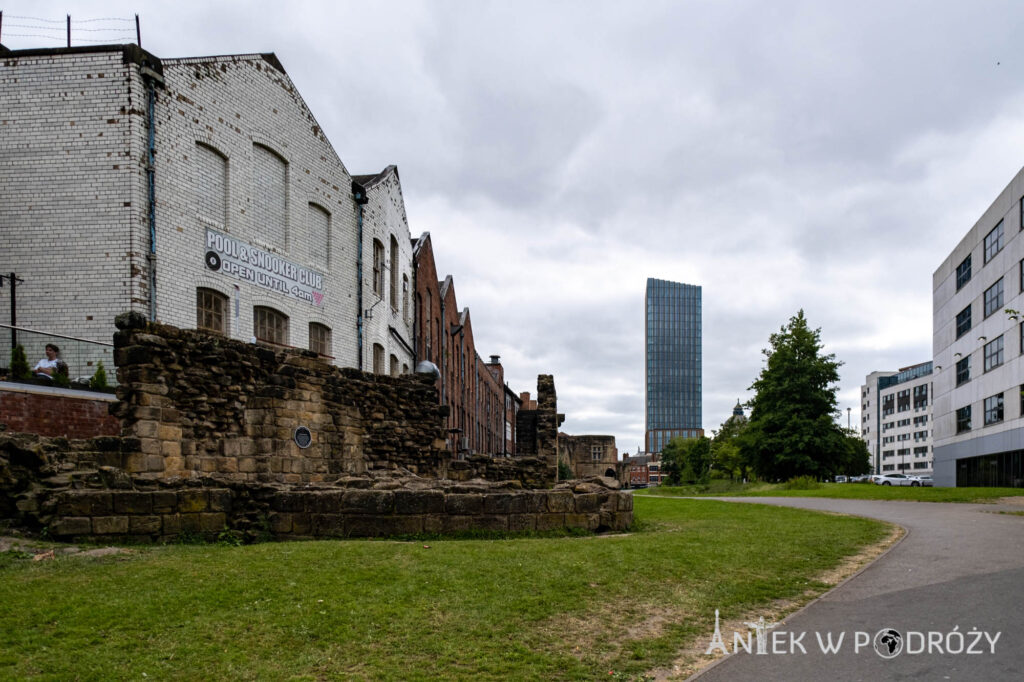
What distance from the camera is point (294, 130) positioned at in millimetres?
23688

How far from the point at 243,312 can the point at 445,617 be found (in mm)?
16015

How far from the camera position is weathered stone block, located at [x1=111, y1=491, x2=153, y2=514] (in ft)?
32.6

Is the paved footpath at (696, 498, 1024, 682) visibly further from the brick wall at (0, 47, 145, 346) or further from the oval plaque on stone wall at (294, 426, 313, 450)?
Answer: the brick wall at (0, 47, 145, 346)

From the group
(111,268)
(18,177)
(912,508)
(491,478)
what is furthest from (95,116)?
(912,508)

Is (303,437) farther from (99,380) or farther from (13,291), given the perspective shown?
(13,291)

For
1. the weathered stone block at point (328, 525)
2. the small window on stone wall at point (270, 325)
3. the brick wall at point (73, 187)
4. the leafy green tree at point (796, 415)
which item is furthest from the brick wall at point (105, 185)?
the leafy green tree at point (796, 415)

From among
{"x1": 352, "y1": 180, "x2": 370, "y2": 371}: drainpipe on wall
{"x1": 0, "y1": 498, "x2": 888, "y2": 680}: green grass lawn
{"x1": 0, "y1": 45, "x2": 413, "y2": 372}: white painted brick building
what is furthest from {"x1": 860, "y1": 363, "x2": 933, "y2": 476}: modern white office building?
{"x1": 0, "y1": 498, "x2": 888, "y2": 680}: green grass lawn

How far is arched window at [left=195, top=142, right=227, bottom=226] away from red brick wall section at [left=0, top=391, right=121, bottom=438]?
6.53 m

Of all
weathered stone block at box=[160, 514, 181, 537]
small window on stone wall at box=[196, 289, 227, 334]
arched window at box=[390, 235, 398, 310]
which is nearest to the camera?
weathered stone block at box=[160, 514, 181, 537]

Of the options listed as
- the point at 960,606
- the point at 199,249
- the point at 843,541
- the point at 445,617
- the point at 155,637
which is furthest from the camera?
the point at 199,249

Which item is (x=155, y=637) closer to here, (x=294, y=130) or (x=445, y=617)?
(x=445, y=617)

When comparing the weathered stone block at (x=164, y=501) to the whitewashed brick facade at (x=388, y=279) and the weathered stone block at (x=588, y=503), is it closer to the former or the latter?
the weathered stone block at (x=588, y=503)

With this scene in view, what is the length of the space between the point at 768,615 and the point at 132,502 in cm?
803

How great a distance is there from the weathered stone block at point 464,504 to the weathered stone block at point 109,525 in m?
4.39
